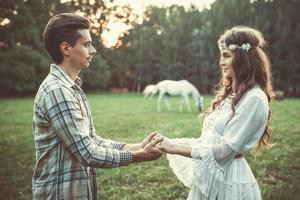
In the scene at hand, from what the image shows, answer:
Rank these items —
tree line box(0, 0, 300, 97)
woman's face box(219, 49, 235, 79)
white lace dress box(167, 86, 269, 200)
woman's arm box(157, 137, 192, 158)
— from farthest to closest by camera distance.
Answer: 1. tree line box(0, 0, 300, 97)
2. woman's face box(219, 49, 235, 79)
3. woman's arm box(157, 137, 192, 158)
4. white lace dress box(167, 86, 269, 200)

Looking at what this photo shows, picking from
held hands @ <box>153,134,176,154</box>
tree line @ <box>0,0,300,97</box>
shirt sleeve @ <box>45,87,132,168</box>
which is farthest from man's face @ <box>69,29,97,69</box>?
tree line @ <box>0,0,300,97</box>

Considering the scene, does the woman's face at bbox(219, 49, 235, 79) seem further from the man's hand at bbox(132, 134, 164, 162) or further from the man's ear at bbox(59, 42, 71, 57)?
the man's ear at bbox(59, 42, 71, 57)

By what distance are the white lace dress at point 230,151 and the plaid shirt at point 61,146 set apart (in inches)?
34.9

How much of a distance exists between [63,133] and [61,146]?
127 mm

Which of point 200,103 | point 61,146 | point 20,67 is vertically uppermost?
point 20,67

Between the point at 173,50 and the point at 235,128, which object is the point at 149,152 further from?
the point at 173,50

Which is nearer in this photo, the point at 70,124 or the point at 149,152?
the point at 70,124

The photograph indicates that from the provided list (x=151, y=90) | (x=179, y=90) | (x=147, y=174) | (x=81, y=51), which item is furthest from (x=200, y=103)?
(x=81, y=51)

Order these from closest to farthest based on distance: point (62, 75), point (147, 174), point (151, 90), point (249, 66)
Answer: point (62, 75), point (249, 66), point (147, 174), point (151, 90)

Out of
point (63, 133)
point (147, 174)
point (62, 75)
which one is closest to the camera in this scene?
point (63, 133)

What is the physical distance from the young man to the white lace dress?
0.72m

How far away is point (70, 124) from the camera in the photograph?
269cm

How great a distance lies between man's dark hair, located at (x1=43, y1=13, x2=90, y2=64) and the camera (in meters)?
2.85

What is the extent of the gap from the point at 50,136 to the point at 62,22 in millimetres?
841
